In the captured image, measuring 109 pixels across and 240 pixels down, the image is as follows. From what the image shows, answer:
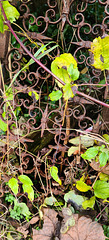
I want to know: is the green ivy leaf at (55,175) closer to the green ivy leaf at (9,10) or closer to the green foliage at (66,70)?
the green foliage at (66,70)

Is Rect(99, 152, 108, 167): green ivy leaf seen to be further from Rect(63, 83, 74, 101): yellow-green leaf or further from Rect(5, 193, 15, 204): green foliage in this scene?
Rect(5, 193, 15, 204): green foliage

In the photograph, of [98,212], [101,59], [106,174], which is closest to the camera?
[101,59]

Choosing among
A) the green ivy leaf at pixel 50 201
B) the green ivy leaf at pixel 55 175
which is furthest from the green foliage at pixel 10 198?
the green ivy leaf at pixel 55 175

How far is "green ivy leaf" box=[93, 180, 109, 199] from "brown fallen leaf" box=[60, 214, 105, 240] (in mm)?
118

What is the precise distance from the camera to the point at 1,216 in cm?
116

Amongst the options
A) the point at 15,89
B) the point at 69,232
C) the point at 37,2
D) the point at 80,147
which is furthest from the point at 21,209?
the point at 37,2

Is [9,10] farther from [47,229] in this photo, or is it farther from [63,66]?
[47,229]

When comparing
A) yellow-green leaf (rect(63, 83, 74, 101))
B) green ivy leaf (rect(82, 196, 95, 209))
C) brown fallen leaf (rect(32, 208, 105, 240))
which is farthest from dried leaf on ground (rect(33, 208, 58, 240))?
yellow-green leaf (rect(63, 83, 74, 101))

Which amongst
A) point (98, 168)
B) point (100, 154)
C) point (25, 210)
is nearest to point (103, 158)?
point (100, 154)

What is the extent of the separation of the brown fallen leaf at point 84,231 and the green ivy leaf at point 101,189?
0.39ft

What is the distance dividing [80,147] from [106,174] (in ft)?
0.54

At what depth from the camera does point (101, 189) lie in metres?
0.86

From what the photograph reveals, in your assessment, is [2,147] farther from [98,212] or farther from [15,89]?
[98,212]

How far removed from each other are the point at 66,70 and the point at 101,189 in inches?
20.3
